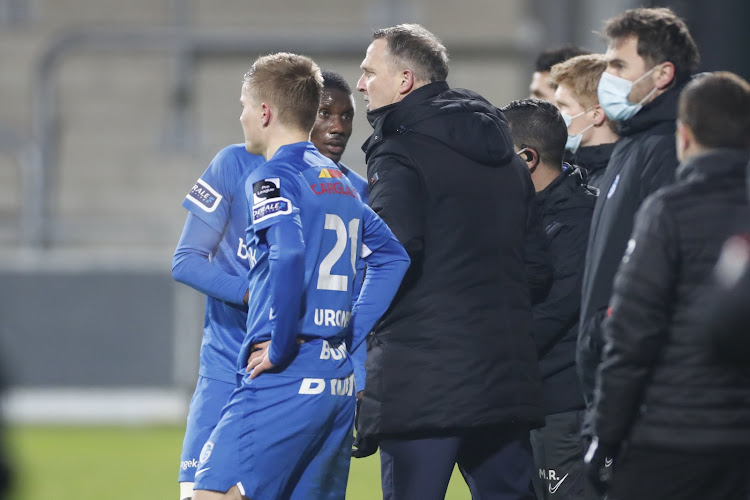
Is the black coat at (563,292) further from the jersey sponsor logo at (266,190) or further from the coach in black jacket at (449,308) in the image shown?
the jersey sponsor logo at (266,190)

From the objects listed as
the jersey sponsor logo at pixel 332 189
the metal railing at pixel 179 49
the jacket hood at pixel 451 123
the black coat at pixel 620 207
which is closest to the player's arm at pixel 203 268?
the jersey sponsor logo at pixel 332 189

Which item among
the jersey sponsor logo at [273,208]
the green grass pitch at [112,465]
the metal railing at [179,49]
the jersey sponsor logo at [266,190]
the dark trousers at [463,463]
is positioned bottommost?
the green grass pitch at [112,465]

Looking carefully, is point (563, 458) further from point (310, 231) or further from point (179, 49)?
point (179, 49)

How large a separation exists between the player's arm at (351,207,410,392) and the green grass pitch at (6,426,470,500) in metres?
3.67

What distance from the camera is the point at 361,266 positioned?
369 centimetres

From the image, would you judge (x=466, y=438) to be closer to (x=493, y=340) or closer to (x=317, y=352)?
(x=493, y=340)

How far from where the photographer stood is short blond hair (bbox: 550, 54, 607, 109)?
464 cm

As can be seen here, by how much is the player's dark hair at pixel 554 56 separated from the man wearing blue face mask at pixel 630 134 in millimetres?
1451

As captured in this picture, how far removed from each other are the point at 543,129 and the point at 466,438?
120 cm

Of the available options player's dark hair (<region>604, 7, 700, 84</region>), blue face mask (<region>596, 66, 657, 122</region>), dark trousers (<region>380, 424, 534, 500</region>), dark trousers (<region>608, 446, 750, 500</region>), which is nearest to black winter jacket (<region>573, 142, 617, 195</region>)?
blue face mask (<region>596, 66, 657, 122</region>)

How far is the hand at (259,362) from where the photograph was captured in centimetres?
326

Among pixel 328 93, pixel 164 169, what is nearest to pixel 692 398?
pixel 328 93

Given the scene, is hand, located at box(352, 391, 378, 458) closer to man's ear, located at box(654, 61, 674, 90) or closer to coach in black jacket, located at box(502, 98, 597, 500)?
coach in black jacket, located at box(502, 98, 597, 500)

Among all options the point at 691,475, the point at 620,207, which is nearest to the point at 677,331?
the point at 691,475
